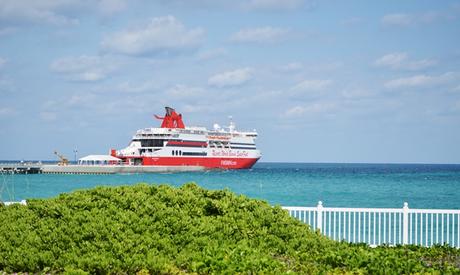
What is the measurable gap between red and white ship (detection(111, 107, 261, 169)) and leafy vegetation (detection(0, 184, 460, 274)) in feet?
291

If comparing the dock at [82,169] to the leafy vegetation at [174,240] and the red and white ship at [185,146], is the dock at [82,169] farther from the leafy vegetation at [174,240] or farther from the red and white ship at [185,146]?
the leafy vegetation at [174,240]

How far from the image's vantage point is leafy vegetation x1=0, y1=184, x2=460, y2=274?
349 inches

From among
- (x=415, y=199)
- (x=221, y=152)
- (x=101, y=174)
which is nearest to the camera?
(x=415, y=199)

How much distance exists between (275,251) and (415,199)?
40.4 m

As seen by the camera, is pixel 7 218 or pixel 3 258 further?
pixel 7 218

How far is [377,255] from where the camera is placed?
30.7ft

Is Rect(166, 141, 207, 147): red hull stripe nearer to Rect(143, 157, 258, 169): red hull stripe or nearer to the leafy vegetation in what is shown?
Rect(143, 157, 258, 169): red hull stripe

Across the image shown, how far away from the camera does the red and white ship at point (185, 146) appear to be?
328ft

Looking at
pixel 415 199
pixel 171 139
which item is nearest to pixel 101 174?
pixel 171 139

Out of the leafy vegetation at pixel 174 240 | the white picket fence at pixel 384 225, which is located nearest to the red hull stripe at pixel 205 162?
the white picket fence at pixel 384 225

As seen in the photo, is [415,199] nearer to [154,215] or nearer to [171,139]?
[154,215]

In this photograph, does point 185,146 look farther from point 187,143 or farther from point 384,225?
point 384,225

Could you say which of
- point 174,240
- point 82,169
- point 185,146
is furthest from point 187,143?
point 174,240

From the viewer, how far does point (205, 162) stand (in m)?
104
